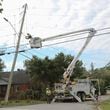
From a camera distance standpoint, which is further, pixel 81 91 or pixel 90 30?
pixel 81 91

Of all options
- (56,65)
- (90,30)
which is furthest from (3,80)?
(90,30)

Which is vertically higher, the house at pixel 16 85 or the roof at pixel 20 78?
the roof at pixel 20 78

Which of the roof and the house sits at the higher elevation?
the roof

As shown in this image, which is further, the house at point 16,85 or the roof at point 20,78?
the roof at point 20,78

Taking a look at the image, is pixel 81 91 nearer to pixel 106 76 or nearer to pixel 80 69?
pixel 80 69

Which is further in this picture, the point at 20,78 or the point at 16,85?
the point at 20,78

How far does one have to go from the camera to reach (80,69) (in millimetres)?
54719

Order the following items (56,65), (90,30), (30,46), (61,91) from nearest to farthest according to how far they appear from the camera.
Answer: (30,46) → (90,30) → (61,91) → (56,65)

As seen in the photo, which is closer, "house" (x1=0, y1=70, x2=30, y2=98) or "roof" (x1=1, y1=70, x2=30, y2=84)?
"house" (x1=0, y1=70, x2=30, y2=98)

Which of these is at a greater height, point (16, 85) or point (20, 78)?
point (20, 78)

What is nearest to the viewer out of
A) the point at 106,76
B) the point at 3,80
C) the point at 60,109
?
the point at 60,109

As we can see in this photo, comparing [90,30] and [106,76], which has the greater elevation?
[106,76]

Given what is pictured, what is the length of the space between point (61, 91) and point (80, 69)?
1293cm

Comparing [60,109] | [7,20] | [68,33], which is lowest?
[60,109]
